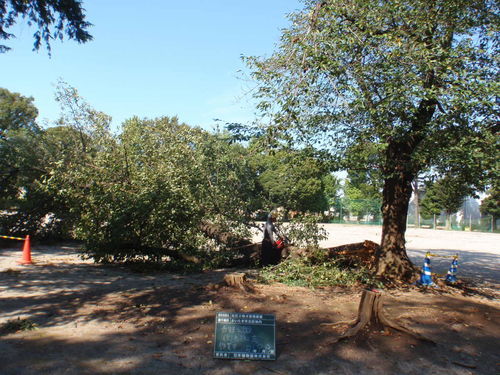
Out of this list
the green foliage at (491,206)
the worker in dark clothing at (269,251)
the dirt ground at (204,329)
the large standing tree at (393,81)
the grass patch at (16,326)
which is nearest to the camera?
the dirt ground at (204,329)

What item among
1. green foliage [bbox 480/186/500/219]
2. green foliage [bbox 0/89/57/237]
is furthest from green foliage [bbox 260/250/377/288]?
green foliage [bbox 480/186/500/219]

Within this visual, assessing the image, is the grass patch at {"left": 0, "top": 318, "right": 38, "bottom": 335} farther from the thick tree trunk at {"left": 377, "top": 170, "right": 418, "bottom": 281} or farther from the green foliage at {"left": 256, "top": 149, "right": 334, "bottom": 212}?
the thick tree trunk at {"left": 377, "top": 170, "right": 418, "bottom": 281}

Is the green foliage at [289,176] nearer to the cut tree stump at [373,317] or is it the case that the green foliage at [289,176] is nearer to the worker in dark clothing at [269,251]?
the worker in dark clothing at [269,251]

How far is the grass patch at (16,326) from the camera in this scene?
479 centimetres

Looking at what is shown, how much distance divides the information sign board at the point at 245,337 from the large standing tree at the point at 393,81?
11.1 ft

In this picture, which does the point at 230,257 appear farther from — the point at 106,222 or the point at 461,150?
the point at 461,150

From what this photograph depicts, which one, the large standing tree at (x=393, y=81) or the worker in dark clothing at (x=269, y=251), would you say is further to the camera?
the worker in dark clothing at (x=269, y=251)

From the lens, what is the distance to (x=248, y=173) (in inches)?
389

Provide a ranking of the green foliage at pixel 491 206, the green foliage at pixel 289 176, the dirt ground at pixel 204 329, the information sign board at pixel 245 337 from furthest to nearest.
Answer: the green foliage at pixel 491 206 < the green foliage at pixel 289 176 < the information sign board at pixel 245 337 < the dirt ground at pixel 204 329

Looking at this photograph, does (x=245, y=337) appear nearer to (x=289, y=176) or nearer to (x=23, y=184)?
(x=289, y=176)

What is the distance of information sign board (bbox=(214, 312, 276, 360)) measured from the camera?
413 cm

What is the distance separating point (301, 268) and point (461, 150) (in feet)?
12.4

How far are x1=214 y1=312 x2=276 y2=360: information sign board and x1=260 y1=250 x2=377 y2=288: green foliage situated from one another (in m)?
3.62

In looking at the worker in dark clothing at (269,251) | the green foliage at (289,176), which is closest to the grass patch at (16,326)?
the green foliage at (289,176)
